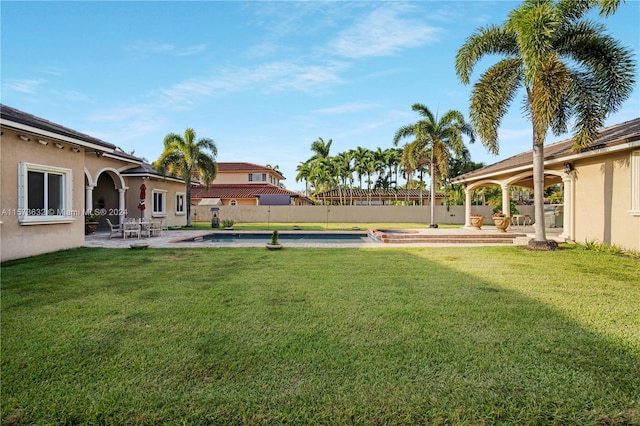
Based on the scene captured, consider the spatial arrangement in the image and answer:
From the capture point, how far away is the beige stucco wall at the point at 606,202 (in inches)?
442

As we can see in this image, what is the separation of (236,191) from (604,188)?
40.1m

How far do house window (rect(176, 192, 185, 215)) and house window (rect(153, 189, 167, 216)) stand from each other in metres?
2.23

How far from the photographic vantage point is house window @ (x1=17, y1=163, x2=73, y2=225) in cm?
981

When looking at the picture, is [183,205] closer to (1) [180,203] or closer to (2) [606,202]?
(1) [180,203]

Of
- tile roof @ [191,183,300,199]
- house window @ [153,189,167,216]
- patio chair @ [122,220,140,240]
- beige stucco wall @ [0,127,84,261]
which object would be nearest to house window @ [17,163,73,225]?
beige stucco wall @ [0,127,84,261]

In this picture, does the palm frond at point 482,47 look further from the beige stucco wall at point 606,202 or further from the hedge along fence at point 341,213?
the hedge along fence at point 341,213

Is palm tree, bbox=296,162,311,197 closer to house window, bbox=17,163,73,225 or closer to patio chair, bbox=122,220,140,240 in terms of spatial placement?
patio chair, bbox=122,220,140,240

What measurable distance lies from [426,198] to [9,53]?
44.6 meters

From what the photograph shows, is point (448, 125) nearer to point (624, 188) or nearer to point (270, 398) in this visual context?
point (624, 188)

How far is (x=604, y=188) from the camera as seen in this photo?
482 inches

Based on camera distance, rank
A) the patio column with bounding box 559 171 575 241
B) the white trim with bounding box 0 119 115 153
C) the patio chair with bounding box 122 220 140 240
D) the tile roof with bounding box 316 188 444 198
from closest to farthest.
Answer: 1. the white trim with bounding box 0 119 115 153
2. the patio column with bounding box 559 171 575 241
3. the patio chair with bounding box 122 220 140 240
4. the tile roof with bounding box 316 188 444 198

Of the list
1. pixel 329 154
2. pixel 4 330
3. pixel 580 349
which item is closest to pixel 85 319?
pixel 4 330

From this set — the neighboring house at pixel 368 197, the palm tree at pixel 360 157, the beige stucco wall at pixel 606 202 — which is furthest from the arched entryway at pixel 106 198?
the palm tree at pixel 360 157

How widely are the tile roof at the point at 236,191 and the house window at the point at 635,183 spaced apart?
35.8m
